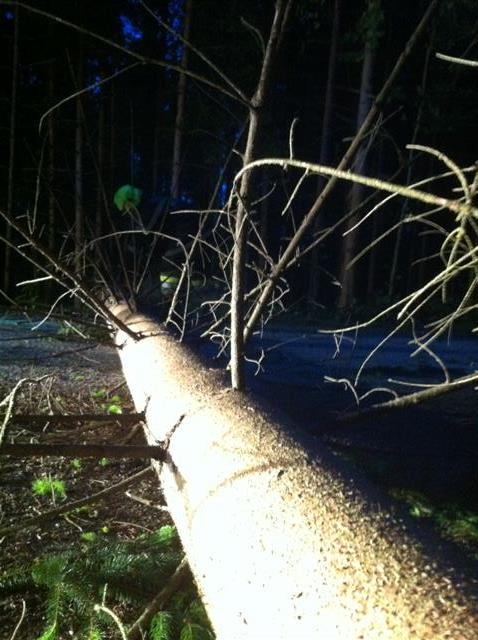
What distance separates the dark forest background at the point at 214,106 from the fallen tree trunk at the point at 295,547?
4.33 meters

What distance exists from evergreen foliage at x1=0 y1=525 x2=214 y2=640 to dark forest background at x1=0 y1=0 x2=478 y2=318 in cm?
413

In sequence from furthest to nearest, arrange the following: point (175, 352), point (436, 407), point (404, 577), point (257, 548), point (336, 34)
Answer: point (336, 34)
point (436, 407)
point (175, 352)
point (257, 548)
point (404, 577)

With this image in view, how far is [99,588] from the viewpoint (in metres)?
1.44

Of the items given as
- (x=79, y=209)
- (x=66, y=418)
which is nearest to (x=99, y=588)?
(x=66, y=418)

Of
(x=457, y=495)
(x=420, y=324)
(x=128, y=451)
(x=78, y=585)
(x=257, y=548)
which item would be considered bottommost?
(x=420, y=324)

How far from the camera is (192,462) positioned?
1248mm

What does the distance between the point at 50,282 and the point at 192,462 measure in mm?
8747

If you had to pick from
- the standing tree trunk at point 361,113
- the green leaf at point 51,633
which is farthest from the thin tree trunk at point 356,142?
the standing tree trunk at point 361,113

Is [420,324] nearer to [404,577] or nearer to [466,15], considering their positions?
[466,15]

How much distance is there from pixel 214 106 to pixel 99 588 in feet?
34.7

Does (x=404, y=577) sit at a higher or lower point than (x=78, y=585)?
higher

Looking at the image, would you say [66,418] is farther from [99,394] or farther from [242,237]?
[99,394]

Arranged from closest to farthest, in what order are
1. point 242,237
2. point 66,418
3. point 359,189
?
1. point 242,237
2. point 66,418
3. point 359,189

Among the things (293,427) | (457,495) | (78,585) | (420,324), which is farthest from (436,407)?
(420,324)
